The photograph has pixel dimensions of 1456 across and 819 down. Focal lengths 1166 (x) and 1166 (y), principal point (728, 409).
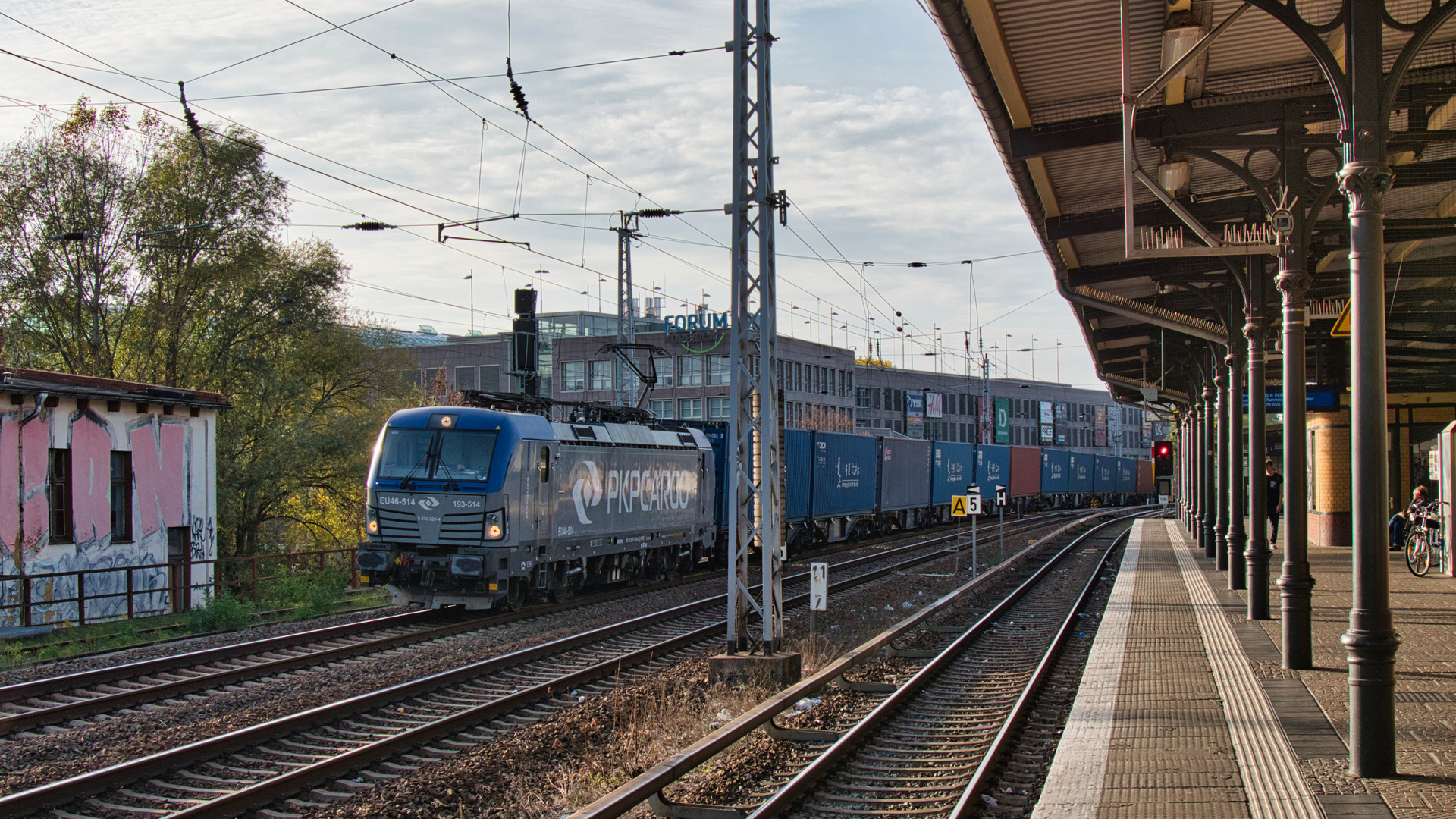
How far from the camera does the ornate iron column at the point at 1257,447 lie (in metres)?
13.4

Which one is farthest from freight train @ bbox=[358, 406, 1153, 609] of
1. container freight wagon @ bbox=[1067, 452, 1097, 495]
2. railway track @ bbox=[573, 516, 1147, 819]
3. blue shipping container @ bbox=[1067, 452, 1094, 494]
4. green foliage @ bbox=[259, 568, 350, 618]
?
container freight wagon @ bbox=[1067, 452, 1097, 495]

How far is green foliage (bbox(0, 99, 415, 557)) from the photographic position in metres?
29.3

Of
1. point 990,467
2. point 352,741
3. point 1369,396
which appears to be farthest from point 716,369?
point 1369,396

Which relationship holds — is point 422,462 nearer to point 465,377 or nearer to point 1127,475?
point 1127,475

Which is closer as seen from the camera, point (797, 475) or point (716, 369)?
point (797, 475)

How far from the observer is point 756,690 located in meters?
11.1

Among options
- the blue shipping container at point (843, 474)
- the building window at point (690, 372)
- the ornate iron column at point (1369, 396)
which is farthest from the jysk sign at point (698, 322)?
the ornate iron column at point (1369, 396)

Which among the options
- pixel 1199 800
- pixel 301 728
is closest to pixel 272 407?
pixel 301 728

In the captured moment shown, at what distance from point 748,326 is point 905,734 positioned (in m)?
4.74

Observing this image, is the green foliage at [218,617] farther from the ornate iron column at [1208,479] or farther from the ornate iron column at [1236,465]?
the ornate iron column at [1208,479]

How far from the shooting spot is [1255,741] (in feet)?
26.5

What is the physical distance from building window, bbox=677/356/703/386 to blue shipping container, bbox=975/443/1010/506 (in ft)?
89.6

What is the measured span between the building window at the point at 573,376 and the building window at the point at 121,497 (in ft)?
187

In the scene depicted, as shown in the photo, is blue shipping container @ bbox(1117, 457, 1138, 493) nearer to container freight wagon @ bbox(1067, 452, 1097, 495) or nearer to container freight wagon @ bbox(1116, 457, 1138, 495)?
container freight wagon @ bbox(1116, 457, 1138, 495)
